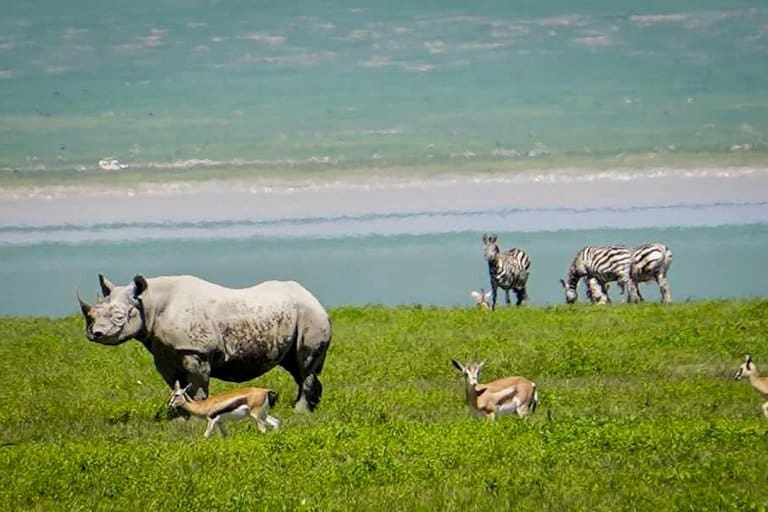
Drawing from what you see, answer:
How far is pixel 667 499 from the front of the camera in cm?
1722

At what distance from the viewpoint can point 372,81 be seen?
371ft

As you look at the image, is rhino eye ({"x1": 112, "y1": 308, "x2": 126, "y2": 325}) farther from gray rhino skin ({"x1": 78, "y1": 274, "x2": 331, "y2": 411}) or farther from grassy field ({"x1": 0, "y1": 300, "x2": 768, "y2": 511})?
grassy field ({"x1": 0, "y1": 300, "x2": 768, "y2": 511})

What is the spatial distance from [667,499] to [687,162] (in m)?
73.4

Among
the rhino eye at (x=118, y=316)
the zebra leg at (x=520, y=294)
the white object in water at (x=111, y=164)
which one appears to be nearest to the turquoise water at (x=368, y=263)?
the zebra leg at (x=520, y=294)

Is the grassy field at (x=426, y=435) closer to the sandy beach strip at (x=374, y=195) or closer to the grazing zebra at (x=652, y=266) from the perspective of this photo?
the grazing zebra at (x=652, y=266)

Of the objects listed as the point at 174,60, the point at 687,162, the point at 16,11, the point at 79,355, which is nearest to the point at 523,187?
the point at 687,162

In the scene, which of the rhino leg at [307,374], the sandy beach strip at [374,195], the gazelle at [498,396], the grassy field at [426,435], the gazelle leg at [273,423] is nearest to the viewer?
the grassy field at [426,435]

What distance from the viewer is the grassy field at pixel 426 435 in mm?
17797

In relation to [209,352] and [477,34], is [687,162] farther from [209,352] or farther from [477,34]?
[209,352]

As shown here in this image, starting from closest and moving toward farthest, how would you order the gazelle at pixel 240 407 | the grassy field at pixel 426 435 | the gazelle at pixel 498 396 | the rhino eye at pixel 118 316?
the grassy field at pixel 426 435 < the gazelle at pixel 240 407 < the gazelle at pixel 498 396 < the rhino eye at pixel 118 316

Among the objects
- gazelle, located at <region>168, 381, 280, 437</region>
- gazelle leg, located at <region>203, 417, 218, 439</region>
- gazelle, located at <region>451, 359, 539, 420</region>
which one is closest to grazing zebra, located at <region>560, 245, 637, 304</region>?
gazelle, located at <region>451, 359, 539, 420</region>

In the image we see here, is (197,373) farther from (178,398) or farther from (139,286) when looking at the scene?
(178,398)

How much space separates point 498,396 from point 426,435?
1577 millimetres

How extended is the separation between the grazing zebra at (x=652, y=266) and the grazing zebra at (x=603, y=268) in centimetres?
17
